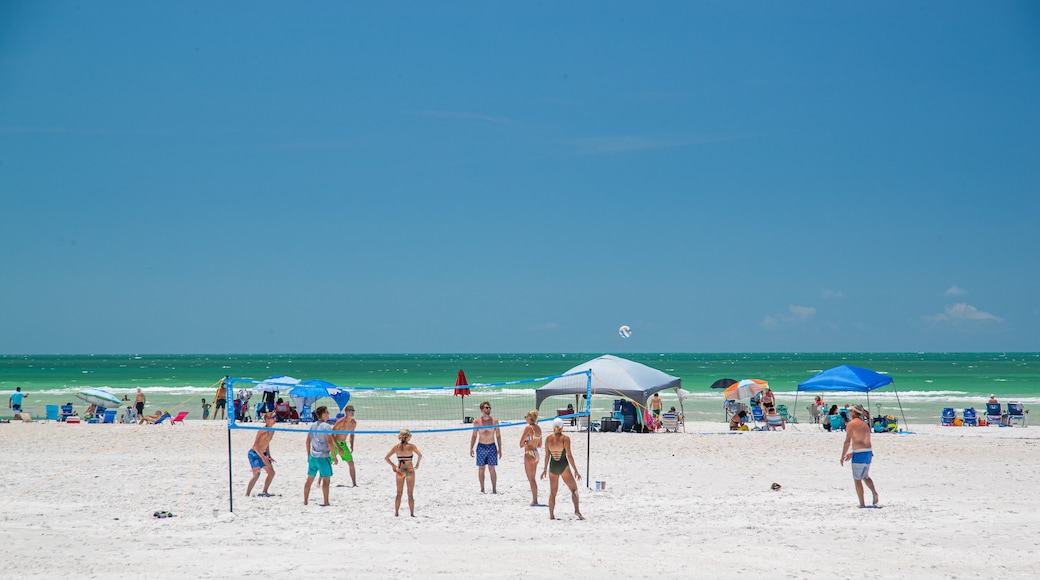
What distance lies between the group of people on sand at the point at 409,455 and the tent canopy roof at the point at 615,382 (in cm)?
828

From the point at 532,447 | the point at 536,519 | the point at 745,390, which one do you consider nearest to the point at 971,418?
the point at 745,390

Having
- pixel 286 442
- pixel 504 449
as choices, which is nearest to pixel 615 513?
pixel 504 449

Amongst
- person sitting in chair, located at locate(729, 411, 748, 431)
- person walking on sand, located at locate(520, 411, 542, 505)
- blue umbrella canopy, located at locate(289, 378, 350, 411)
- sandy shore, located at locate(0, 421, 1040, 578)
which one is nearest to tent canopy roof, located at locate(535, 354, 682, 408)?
person sitting in chair, located at locate(729, 411, 748, 431)

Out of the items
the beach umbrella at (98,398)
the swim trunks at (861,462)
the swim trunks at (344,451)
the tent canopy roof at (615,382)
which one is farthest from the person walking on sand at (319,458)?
the beach umbrella at (98,398)

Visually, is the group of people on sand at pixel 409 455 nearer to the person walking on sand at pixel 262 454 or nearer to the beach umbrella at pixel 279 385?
the person walking on sand at pixel 262 454

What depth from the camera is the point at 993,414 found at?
80.9ft

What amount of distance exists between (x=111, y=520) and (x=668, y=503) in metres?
7.52

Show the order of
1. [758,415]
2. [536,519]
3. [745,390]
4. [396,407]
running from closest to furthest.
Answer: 1. [536,519]
2. [758,415]
3. [745,390]
4. [396,407]

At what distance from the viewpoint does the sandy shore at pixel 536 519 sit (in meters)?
8.53

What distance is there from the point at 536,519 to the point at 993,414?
1948 centimetres

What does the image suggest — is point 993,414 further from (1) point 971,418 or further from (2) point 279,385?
(2) point 279,385

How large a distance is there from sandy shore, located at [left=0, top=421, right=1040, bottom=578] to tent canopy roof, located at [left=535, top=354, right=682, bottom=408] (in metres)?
3.08

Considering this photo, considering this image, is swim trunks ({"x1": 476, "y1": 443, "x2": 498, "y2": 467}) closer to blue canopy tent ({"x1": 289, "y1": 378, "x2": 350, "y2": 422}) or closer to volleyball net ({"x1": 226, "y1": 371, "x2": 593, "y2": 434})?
volleyball net ({"x1": 226, "y1": 371, "x2": 593, "y2": 434})

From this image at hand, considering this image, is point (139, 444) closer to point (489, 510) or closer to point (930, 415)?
point (489, 510)
